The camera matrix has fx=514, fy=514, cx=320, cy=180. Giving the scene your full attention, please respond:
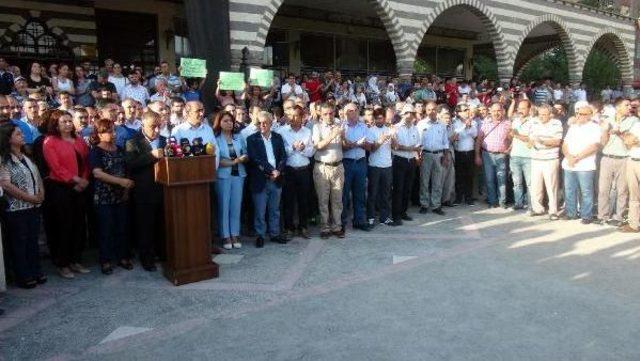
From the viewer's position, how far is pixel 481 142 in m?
8.76

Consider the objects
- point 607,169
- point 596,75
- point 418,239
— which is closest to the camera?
point 418,239

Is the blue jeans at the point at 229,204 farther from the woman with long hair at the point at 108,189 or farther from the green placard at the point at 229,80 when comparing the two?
the green placard at the point at 229,80

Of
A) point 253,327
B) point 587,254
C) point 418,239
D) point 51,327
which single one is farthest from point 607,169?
point 51,327

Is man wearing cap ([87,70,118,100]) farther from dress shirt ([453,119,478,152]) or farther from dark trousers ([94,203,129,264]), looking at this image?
dress shirt ([453,119,478,152])

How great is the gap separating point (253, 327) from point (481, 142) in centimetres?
605

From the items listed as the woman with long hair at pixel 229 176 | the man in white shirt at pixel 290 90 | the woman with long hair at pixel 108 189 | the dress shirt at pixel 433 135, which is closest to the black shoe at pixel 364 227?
the woman with long hair at pixel 229 176

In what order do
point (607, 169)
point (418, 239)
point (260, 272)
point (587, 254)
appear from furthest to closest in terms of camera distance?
point (607, 169)
point (418, 239)
point (587, 254)
point (260, 272)

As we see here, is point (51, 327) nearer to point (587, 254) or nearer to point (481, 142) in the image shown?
point (587, 254)

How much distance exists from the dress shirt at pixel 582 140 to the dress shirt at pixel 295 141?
3.76 m

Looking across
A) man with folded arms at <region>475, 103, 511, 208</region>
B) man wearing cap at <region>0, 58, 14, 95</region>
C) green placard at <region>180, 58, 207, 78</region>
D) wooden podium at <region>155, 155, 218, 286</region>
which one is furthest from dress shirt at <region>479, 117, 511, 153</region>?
man wearing cap at <region>0, 58, 14, 95</region>

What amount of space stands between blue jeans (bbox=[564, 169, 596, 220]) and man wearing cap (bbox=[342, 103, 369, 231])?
300 cm

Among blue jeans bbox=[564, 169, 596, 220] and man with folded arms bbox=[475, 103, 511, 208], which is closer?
blue jeans bbox=[564, 169, 596, 220]

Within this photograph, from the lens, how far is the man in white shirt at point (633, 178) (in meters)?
6.80

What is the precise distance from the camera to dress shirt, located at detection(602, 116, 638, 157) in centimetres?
690
